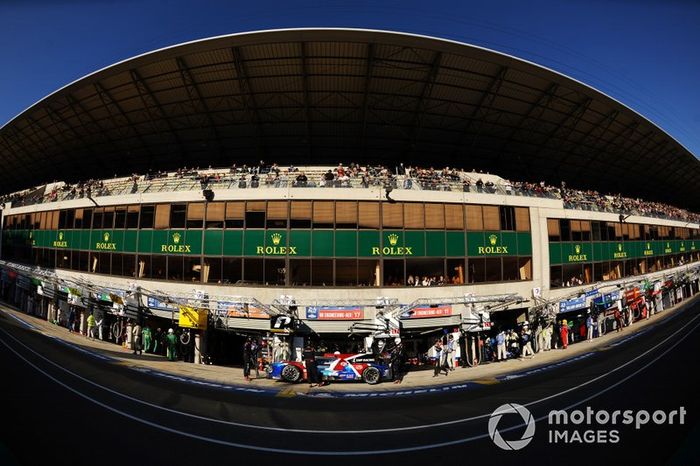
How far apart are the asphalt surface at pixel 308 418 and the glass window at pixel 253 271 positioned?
23.2 ft

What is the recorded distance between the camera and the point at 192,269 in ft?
59.7

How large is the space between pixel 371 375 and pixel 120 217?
19.7 meters

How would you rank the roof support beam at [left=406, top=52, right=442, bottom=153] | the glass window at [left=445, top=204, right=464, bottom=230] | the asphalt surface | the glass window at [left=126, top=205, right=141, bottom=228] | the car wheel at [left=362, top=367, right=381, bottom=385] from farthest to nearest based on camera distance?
the roof support beam at [left=406, top=52, right=442, bottom=153] → the glass window at [left=126, top=205, right=141, bottom=228] → the glass window at [left=445, top=204, right=464, bottom=230] → the car wheel at [left=362, top=367, right=381, bottom=385] → the asphalt surface

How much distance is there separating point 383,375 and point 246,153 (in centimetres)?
2235

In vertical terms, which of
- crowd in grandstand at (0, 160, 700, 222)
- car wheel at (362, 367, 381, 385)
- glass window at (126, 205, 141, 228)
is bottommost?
car wheel at (362, 367, 381, 385)

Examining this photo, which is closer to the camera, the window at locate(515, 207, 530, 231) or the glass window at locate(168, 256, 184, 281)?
the glass window at locate(168, 256, 184, 281)

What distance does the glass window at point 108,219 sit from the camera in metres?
21.0

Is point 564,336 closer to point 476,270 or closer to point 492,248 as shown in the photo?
point 476,270

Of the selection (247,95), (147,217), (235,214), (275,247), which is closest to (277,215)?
(275,247)

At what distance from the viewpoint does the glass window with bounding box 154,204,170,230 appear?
18.8m

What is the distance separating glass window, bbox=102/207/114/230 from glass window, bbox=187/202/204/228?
721cm

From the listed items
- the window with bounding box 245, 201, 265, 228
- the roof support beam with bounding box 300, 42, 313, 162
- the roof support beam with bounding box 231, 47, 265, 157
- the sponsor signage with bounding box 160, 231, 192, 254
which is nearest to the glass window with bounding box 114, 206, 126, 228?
the sponsor signage with bounding box 160, 231, 192, 254

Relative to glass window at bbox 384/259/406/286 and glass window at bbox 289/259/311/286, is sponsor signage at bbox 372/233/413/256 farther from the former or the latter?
glass window at bbox 289/259/311/286

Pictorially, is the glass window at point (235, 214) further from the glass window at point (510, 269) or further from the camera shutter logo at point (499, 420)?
the glass window at point (510, 269)
